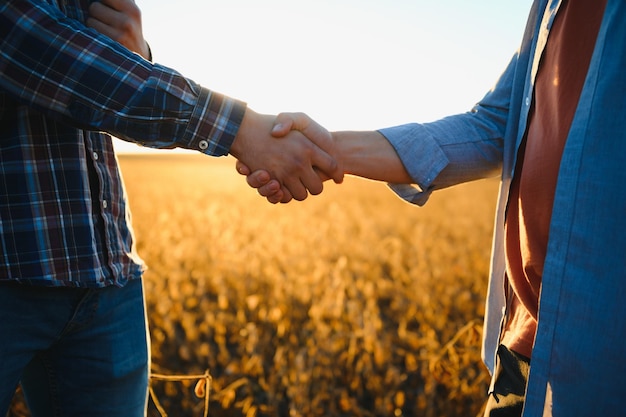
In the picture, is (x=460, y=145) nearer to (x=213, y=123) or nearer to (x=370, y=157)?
(x=370, y=157)

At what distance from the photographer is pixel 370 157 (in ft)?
6.14

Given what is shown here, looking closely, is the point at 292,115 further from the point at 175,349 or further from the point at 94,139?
the point at 175,349

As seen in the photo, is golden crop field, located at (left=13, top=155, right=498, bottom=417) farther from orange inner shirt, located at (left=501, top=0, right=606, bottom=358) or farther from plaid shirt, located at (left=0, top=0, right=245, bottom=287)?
plaid shirt, located at (left=0, top=0, right=245, bottom=287)

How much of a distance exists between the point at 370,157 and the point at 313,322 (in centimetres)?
233

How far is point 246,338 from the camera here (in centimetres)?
386

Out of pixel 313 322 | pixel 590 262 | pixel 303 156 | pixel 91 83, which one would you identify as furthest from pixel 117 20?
pixel 313 322

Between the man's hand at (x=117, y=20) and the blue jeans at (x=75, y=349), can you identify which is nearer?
the blue jeans at (x=75, y=349)

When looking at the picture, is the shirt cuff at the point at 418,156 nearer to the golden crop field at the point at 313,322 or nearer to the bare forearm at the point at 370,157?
the bare forearm at the point at 370,157

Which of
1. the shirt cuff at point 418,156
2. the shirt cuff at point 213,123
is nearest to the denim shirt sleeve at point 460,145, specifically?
the shirt cuff at point 418,156

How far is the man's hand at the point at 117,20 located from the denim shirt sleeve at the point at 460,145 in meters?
0.91

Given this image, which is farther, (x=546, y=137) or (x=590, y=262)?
(x=546, y=137)

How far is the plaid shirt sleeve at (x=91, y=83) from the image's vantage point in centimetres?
126

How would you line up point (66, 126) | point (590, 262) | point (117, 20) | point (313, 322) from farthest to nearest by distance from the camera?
point (313, 322) → point (117, 20) → point (66, 126) → point (590, 262)

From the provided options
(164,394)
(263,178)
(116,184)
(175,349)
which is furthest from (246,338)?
(116,184)
